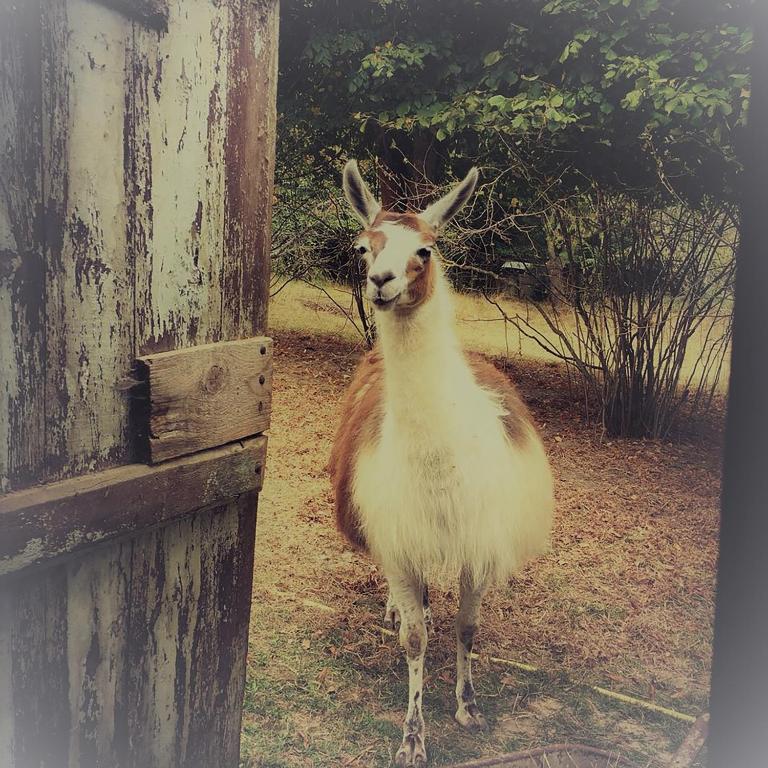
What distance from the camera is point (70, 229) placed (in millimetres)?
1112

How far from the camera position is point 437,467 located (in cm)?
220

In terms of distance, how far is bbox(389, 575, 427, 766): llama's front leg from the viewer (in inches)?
94.6

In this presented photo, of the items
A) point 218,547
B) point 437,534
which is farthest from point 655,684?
point 218,547

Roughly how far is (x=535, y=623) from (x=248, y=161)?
2.48 metres

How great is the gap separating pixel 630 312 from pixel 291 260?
→ 268 centimetres

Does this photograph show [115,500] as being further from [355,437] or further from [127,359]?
[355,437]

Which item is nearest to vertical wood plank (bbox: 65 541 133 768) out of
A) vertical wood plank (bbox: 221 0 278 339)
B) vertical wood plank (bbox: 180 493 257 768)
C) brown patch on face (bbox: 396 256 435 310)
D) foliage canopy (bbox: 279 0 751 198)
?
vertical wood plank (bbox: 180 493 257 768)

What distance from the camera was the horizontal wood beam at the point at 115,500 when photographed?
107cm

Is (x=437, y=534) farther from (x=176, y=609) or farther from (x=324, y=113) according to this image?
(x=324, y=113)

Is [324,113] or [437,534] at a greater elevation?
[324,113]

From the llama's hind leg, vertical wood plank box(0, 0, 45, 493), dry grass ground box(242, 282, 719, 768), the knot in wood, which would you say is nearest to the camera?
vertical wood plank box(0, 0, 45, 493)

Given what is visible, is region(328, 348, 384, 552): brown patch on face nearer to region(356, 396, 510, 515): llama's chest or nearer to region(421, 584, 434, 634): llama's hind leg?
region(356, 396, 510, 515): llama's chest

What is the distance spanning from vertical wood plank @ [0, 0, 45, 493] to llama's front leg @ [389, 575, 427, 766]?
1.52 meters

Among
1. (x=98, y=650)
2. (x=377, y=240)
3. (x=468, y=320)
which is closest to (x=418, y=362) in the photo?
(x=377, y=240)
